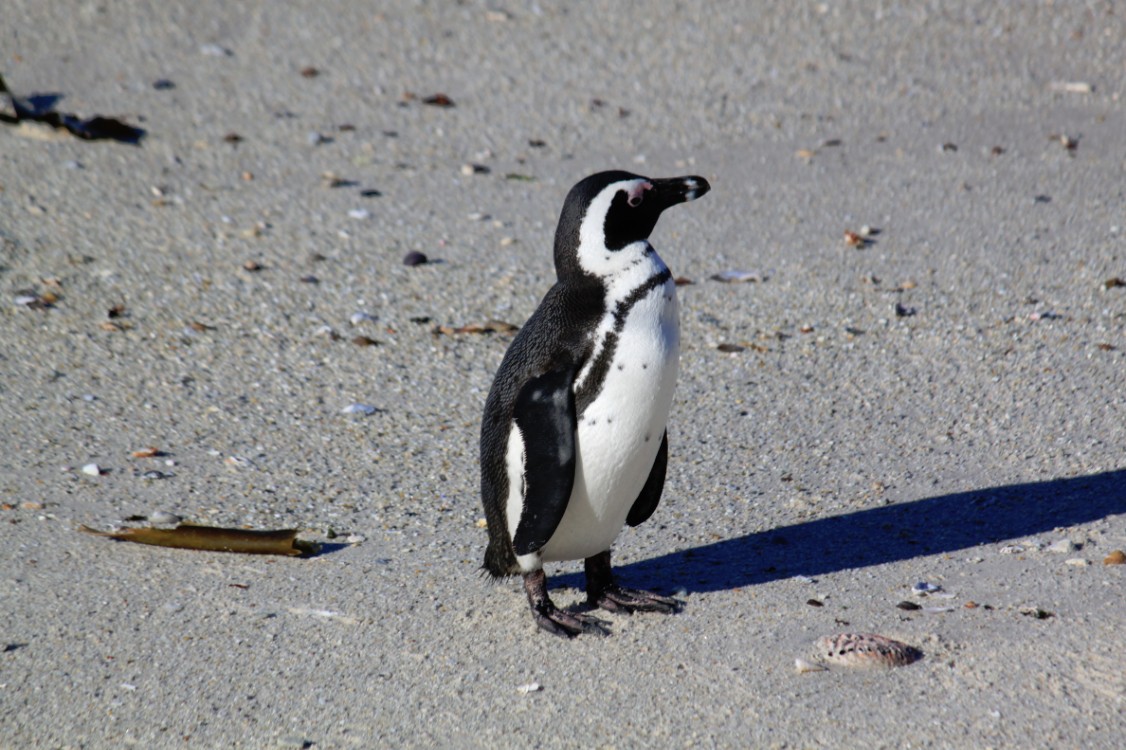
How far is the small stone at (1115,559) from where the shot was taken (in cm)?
334

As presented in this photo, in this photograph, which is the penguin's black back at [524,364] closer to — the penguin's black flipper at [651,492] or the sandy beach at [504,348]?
the sandy beach at [504,348]

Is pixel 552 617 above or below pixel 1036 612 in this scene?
below

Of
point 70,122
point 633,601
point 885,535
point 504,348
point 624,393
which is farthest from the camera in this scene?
point 70,122

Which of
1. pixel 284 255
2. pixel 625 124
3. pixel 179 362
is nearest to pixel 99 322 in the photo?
pixel 179 362

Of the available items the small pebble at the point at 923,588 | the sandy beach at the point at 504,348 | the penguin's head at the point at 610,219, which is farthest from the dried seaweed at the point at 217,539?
the small pebble at the point at 923,588

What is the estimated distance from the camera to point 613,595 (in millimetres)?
3297

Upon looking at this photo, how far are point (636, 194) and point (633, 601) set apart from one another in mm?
1015

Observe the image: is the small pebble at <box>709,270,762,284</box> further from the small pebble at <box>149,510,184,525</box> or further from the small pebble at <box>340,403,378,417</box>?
the small pebble at <box>149,510,184,525</box>

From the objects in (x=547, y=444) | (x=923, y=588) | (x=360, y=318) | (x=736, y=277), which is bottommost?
(x=360, y=318)

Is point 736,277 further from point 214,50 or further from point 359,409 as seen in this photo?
point 214,50

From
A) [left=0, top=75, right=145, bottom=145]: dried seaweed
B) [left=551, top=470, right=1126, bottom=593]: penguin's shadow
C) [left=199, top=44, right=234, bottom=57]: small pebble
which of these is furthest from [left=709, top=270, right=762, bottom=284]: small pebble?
[left=199, top=44, right=234, bottom=57]: small pebble

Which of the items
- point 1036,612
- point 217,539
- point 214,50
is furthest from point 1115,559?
point 214,50

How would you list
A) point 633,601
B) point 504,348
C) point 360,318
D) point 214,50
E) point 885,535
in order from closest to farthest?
point 633,601 → point 885,535 → point 504,348 → point 360,318 → point 214,50

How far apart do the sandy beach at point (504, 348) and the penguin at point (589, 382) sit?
0.33m
